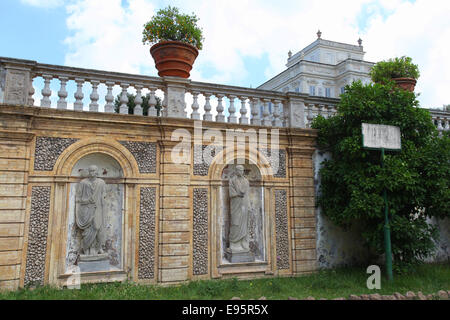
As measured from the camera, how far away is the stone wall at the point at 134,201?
6.18 meters

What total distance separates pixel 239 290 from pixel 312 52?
71.5 feet

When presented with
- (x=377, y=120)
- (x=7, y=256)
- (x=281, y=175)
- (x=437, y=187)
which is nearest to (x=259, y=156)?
(x=281, y=175)

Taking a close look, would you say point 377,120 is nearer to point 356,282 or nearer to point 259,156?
point 259,156

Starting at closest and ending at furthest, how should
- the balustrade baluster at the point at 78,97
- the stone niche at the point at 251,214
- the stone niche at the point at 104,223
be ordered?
1. the stone niche at the point at 104,223
2. the balustrade baluster at the point at 78,97
3. the stone niche at the point at 251,214

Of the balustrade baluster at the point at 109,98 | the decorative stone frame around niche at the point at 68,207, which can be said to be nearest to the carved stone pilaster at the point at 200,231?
the decorative stone frame around niche at the point at 68,207

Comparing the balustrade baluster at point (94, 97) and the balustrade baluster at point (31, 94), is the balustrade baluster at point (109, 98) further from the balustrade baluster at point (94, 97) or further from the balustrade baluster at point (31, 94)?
the balustrade baluster at point (31, 94)

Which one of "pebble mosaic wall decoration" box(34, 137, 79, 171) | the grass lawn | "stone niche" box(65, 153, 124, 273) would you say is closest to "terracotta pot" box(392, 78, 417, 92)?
the grass lawn

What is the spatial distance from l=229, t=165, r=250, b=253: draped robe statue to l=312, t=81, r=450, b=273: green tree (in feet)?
6.69

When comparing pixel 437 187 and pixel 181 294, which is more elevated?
pixel 437 187

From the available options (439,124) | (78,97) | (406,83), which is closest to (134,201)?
(78,97)

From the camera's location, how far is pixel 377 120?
7.55 metres

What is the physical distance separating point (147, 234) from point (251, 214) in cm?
260

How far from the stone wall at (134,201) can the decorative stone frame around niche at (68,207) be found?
0.7 inches

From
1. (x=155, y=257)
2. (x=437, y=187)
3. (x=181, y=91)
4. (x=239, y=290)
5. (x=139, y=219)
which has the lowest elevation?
(x=239, y=290)
